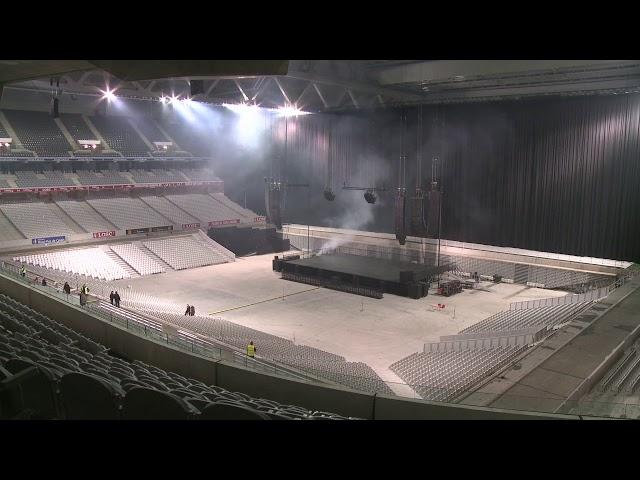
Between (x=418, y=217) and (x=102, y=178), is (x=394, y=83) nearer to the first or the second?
(x=418, y=217)

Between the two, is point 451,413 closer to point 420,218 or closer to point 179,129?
point 420,218

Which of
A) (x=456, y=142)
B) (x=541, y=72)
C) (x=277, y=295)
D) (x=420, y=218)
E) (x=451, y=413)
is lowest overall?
(x=277, y=295)

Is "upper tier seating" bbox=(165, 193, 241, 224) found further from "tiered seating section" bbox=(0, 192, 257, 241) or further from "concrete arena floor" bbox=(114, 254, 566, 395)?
"concrete arena floor" bbox=(114, 254, 566, 395)

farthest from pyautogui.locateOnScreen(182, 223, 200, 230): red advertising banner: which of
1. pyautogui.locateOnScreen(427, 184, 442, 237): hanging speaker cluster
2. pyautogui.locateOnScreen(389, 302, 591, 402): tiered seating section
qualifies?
pyautogui.locateOnScreen(389, 302, 591, 402): tiered seating section

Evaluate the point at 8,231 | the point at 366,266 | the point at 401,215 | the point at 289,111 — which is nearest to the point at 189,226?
the point at 8,231

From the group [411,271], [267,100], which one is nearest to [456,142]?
[411,271]

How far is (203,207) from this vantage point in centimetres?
3428

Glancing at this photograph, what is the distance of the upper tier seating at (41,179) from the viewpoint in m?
29.3

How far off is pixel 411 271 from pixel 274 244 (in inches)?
498

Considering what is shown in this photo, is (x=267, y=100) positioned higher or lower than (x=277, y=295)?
higher

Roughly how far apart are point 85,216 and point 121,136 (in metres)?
7.88
